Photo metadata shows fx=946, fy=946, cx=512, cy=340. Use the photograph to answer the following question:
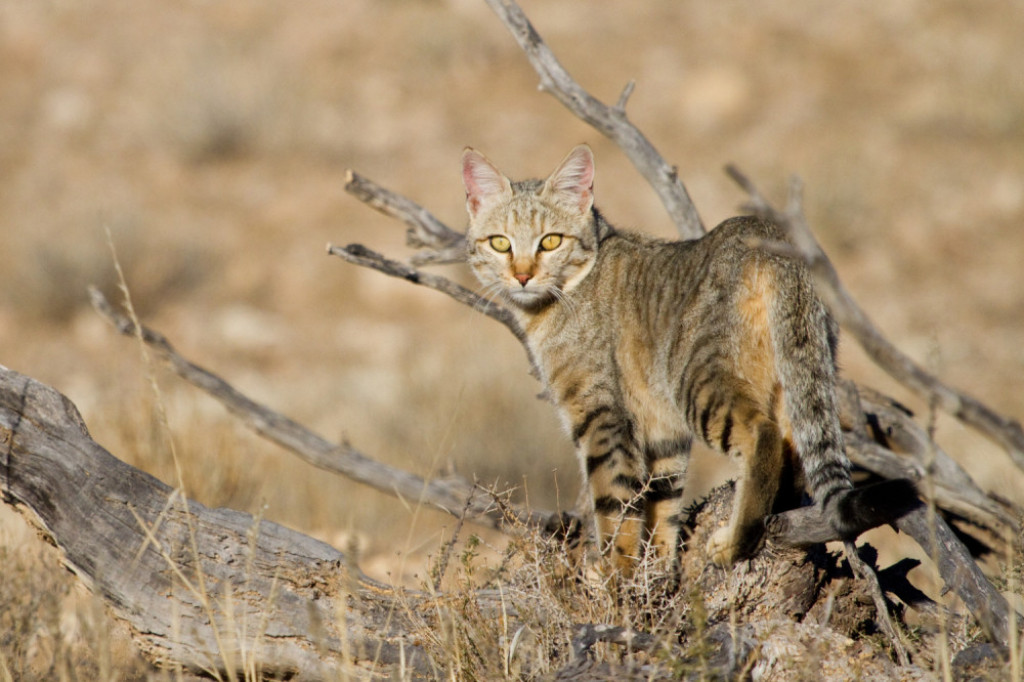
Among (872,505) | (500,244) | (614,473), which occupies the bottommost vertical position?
(872,505)

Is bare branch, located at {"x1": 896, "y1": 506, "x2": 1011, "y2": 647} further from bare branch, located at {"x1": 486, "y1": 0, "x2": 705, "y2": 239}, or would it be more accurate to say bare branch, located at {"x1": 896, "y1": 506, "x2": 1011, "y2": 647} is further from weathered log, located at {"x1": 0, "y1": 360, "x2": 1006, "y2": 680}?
bare branch, located at {"x1": 486, "y1": 0, "x2": 705, "y2": 239}

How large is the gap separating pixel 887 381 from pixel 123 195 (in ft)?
33.4

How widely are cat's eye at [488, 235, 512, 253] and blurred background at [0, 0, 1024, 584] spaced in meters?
3.08

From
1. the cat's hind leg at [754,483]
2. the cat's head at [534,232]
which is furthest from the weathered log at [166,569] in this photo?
the cat's head at [534,232]

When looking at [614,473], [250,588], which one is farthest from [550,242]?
[250,588]

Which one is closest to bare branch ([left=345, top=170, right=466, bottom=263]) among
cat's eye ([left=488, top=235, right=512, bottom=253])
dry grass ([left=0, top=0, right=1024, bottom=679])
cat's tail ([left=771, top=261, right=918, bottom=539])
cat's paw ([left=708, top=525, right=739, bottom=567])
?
cat's eye ([left=488, top=235, right=512, bottom=253])

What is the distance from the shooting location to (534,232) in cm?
435

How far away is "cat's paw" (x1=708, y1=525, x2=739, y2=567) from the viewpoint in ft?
10.8

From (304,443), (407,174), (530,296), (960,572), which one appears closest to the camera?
(960,572)

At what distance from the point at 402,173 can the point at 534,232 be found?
9.41m

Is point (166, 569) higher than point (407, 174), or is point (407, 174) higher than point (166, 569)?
point (407, 174)

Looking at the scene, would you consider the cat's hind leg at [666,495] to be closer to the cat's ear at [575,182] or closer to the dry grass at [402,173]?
the cat's ear at [575,182]

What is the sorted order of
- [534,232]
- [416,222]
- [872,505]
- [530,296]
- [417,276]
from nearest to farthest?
[872,505]
[530,296]
[534,232]
[417,276]
[416,222]

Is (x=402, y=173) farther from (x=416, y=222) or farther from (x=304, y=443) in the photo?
(x=304, y=443)
